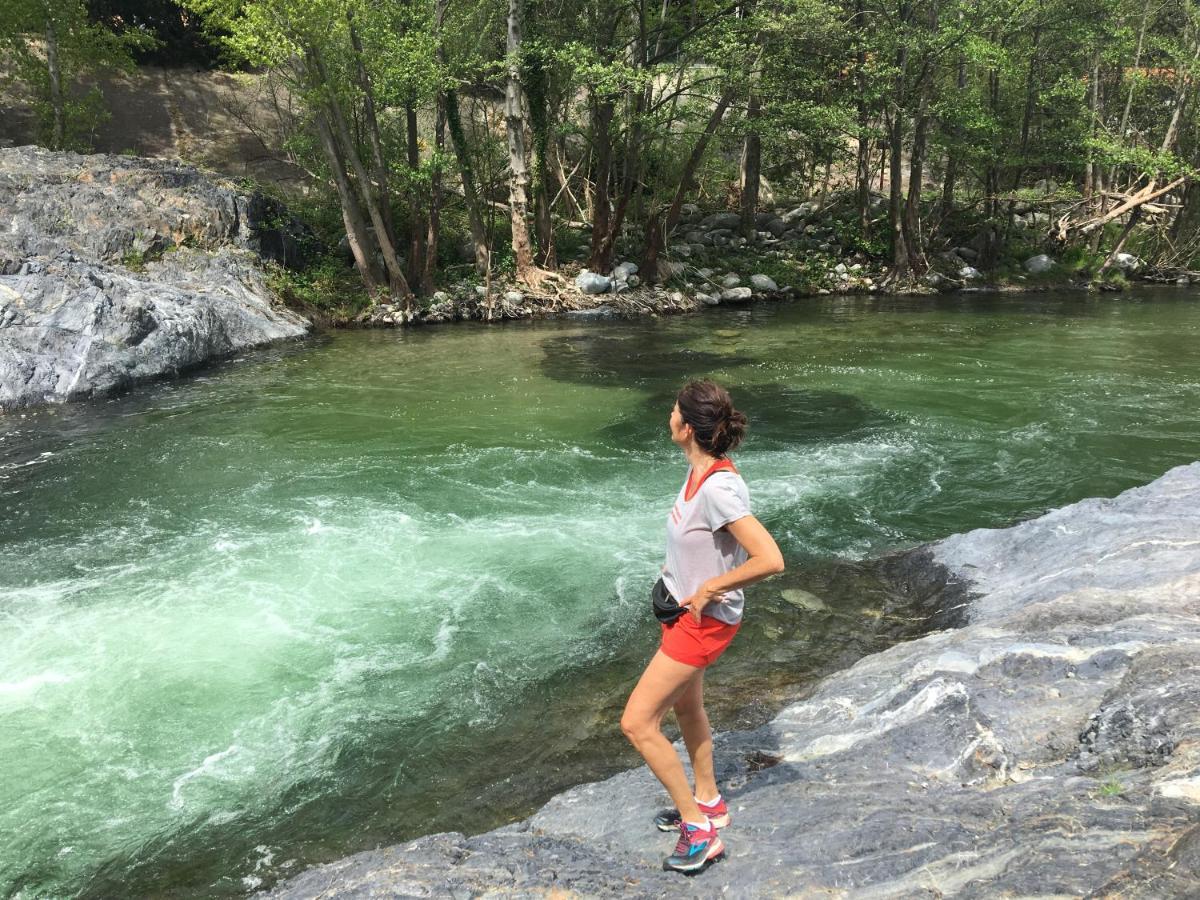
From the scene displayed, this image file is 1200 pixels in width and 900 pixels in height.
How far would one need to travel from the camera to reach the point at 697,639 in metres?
3.25

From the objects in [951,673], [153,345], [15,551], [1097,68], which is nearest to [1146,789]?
[951,673]

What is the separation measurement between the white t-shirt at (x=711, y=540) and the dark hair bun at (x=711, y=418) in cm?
11

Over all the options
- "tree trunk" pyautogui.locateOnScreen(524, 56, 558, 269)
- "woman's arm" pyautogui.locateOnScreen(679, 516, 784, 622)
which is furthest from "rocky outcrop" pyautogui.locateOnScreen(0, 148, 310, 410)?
"woman's arm" pyautogui.locateOnScreen(679, 516, 784, 622)

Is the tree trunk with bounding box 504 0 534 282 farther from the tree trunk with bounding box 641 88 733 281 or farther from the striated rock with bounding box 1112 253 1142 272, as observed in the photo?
the striated rock with bounding box 1112 253 1142 272

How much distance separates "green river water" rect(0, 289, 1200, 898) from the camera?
15.2 feet

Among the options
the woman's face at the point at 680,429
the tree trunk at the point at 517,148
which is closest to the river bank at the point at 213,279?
the tree trunk at the point at 517,148

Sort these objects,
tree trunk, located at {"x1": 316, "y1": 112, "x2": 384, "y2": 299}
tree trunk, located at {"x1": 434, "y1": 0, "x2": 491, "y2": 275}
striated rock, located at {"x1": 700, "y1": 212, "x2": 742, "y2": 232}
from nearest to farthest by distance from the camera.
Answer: tree trunk, located at {"x1": 316, "y1": 112, "x2": 384, "y2": 299}, tree trunk, located at {"x1": 434, "y1": 0, "x2": 491, "y2": 275}, striated rock, located at {"x1": 700, "y1": 212, "x2": 742, "y2": 232}

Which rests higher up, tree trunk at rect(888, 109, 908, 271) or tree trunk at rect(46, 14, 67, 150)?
tree trunk at rect(46, 14, 67, 150)

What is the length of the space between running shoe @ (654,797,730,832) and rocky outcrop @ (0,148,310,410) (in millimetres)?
13459

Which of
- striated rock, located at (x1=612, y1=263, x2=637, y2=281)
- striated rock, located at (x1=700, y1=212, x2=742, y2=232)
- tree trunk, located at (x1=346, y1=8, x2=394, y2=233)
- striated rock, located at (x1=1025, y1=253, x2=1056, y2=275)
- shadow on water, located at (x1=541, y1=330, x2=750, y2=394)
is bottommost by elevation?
shadow on water, located at (x1=541, y1=330, x2=750, y2=394)

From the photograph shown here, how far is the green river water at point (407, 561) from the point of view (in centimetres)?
463

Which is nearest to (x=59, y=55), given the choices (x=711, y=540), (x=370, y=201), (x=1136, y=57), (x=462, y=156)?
(x=370, y=201)

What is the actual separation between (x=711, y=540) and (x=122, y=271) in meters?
18.1

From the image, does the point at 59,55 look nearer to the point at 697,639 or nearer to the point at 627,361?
the point at 627,361
